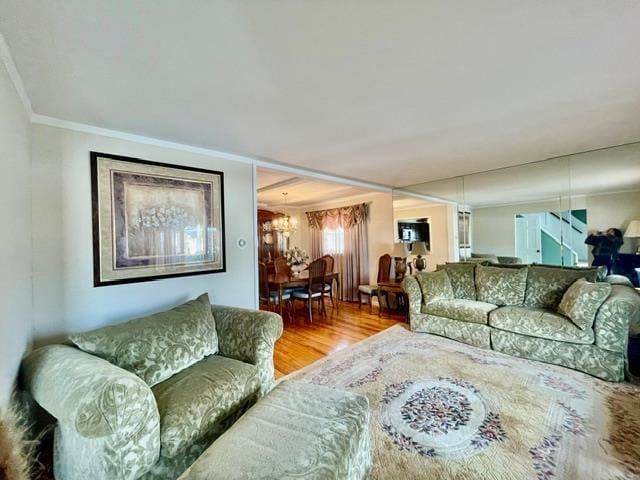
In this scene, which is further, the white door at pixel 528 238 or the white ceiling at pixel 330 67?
the white door at pixel 528 238

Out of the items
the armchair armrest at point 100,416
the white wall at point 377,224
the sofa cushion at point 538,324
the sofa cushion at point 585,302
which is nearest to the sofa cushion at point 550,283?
the sofa cushion at point 538,324

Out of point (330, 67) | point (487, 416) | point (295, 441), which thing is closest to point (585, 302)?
point (487, 416)

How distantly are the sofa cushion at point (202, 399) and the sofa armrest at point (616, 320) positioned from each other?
2939 millimetres

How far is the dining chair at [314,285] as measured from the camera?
14.5ft

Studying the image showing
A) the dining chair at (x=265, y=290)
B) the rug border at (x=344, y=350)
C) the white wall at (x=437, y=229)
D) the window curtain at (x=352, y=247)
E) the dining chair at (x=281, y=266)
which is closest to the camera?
the rug border at (x=344, y=350)

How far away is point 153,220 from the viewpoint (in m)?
2.32

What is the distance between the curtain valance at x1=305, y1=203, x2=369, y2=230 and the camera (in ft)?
18.5

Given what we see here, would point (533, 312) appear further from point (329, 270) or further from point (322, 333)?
point (329, 270)

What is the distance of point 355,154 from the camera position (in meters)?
2.92

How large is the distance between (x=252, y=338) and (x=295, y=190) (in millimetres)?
3386

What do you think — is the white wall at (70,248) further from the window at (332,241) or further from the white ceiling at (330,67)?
the window at (332,241)

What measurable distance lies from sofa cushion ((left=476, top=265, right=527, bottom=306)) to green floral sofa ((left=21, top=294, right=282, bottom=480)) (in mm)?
2802

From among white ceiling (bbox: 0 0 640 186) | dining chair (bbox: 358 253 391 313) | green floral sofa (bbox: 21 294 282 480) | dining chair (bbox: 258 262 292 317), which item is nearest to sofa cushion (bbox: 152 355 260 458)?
green floral sofa (bbox: 21 294 282 480)

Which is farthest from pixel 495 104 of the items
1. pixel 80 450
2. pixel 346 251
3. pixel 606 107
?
pixel 346 251
